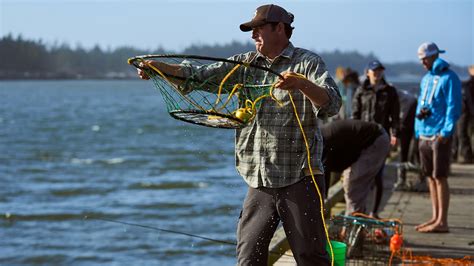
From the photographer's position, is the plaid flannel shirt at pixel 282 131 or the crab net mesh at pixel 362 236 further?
the crab net mesh at pixel 362 236

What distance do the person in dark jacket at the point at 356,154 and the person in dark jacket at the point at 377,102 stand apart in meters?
1.11

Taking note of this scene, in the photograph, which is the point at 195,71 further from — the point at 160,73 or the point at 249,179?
the point at 249,179

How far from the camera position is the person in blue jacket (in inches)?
356

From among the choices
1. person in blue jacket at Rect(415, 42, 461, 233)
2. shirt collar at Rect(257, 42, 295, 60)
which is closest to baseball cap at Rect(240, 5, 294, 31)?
shirt collar at Rect(257, 42, 295, 60)

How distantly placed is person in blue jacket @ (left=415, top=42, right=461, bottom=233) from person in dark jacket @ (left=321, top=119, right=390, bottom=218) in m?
0.47

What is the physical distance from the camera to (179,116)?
534cm

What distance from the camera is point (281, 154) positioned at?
18.3 ft

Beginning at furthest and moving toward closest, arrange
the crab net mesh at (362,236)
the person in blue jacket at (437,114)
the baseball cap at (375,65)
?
1. the baseball cap at (375,65)
2. the person in blue jacket at (437,114)
3. the crab net mesh at (362,236)

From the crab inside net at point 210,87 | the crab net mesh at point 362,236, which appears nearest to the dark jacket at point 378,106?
the crab net mesh at point 362,236

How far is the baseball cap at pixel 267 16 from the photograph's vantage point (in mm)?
5426

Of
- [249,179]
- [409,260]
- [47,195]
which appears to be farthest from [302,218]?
[47,195]

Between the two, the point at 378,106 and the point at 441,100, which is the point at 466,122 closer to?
the point at 378,106

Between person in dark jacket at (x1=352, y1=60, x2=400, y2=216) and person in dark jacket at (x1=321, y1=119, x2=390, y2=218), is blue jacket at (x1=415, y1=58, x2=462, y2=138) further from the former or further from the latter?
person in dark jacket at (x1=352, y1=60, x2=400, y2=216)

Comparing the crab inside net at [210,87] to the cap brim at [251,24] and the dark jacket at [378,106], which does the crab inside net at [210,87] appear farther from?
the dark jacket at [378,106]
